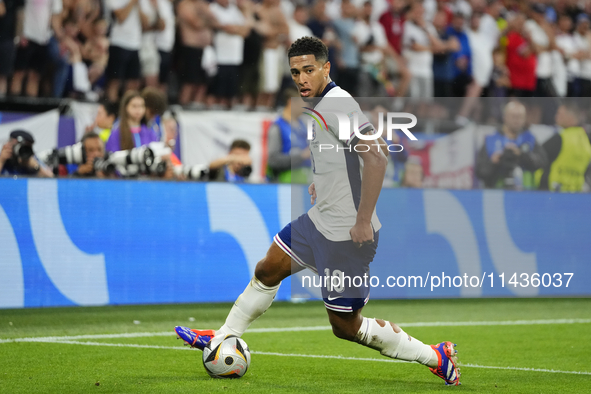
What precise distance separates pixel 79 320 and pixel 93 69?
14.6 feet

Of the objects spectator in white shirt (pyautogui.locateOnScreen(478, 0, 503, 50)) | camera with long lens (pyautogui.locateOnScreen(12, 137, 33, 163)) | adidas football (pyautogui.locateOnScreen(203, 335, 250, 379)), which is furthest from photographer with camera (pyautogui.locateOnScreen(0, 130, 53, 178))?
spectator in white shirt (pyautogui.locateOnScreen(478, 0, 503, 50))

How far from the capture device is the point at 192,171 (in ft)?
31.5

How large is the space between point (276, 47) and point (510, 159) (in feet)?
14.0

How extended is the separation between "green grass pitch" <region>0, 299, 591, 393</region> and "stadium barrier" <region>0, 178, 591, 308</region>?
32cm

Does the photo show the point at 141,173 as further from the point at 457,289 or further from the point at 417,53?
the point at 417,53

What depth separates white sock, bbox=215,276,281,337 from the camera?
17.0 ft

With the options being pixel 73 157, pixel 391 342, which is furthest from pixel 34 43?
pixel 391 342

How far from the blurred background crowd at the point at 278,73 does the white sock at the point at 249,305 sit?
165 inches

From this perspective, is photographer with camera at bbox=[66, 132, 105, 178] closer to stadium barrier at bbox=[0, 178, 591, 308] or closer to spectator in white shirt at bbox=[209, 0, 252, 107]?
stadium barrier at bbox=[0, 178, 591, 308]

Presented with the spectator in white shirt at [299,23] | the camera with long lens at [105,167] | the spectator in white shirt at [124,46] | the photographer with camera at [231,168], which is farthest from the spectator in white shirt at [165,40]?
the camera with long lens at [105,167]

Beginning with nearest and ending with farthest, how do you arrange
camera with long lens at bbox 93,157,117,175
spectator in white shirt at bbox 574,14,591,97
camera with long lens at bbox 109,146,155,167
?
camera with long lens at bbox 93,157,117,175 < camera with long lens at bbox 109,146,155,167 < spectator in white shirt at bbox 574,14,591,97

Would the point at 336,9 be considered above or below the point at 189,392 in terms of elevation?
above

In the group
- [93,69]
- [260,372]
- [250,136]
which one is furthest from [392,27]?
[260,372]

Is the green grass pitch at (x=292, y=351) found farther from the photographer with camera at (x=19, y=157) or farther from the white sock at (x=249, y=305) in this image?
the photographer with camera at (x=19, y=157)
